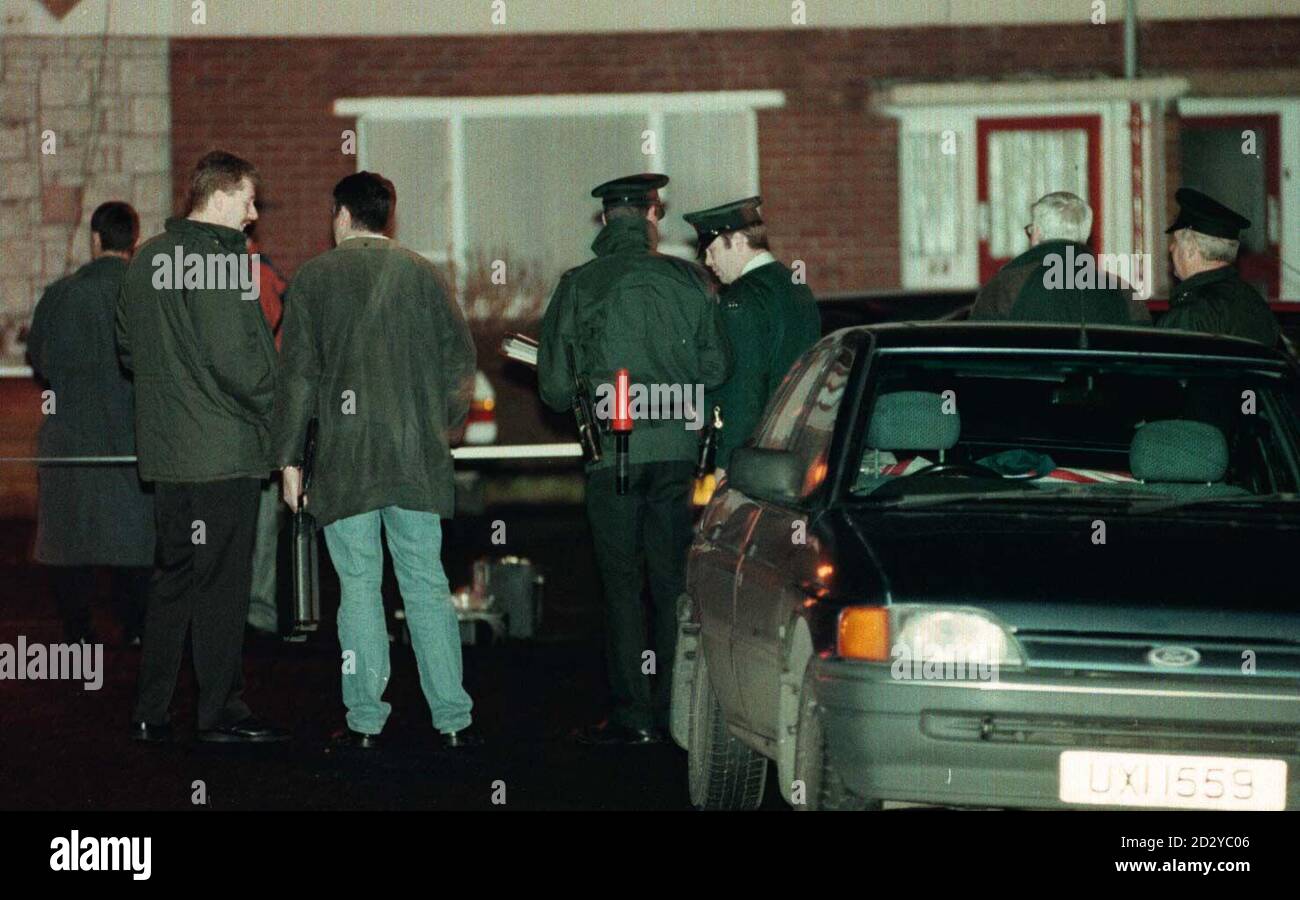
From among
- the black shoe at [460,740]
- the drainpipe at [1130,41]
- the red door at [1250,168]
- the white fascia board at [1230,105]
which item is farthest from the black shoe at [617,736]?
the white fascia board at [1230,105]

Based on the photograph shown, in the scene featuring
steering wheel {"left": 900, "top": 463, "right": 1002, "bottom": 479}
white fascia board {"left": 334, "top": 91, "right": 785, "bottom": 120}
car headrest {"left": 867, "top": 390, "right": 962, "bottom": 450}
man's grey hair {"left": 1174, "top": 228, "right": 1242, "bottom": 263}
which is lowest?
steering wheel {"left": 900, "top": 463, "right": 1002, "bottom": 479}

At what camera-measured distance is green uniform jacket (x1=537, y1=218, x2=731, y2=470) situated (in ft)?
28.7

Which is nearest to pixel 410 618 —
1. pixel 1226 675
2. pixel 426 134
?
pixel 1226 675

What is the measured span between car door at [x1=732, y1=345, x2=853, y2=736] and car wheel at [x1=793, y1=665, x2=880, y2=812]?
1.08ft

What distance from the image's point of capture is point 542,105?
1877 cm

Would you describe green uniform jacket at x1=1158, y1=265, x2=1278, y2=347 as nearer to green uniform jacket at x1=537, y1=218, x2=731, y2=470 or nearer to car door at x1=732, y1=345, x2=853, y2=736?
green uniform jacket at x1=537, y1=218, x2=731, y2=470

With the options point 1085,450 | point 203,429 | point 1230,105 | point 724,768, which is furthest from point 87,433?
point 1230,105

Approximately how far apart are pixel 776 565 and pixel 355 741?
2553 mm

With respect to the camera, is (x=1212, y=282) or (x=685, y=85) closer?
(x=1212, y=282)

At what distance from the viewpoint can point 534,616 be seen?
439 inches

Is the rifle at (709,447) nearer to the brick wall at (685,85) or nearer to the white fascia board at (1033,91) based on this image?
the brick wall at (685,85)

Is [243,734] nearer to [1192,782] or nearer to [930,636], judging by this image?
[930,636]

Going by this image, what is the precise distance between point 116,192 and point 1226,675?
47.2 ft

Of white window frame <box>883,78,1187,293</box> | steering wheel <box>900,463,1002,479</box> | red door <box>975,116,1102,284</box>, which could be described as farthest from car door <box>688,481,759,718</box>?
red door <box>975,116,1102,284</box>
